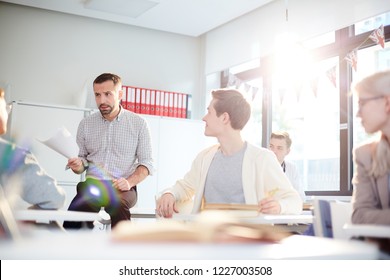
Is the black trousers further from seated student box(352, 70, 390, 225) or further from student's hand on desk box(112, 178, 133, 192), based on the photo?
seated student box(352, 70, 390, 225)

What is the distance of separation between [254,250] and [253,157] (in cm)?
113

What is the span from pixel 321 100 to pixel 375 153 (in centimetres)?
296

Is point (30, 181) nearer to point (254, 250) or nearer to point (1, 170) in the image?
point (1, 170)

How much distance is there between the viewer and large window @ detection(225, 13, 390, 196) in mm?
3355

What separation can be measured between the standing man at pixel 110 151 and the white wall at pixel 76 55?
6.29 ft

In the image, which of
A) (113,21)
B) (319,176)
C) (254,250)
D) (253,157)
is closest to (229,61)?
(113,21)

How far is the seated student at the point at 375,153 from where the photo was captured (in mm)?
870

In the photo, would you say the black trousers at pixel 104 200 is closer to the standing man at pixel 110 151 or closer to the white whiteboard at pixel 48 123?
the standing man at pixel 110 151

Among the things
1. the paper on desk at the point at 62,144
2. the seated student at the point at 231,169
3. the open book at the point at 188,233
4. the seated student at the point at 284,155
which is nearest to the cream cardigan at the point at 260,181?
the seated student at the point at 231,169

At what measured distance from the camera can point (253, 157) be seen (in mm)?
1674

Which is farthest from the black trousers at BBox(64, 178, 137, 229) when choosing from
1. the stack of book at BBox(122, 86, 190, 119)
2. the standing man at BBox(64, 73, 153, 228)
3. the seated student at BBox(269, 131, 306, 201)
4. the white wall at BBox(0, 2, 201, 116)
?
the white wall at BBox(0, 2, 201, 116)

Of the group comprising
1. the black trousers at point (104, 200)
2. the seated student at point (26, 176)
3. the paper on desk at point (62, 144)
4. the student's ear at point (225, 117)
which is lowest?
the black trousers at point (104, 200)

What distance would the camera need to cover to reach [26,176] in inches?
35.2

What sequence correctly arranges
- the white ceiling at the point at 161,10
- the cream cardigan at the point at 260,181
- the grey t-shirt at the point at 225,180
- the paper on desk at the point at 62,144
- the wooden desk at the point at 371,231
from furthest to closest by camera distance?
the white ceiling at the point at 161,10
the grey t-shirt at the point at 225,180
the cream cardigan at the point at 260,181
the paper on desk at the point at 62,144
the wooden desk at the point at 371,231
